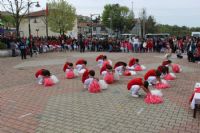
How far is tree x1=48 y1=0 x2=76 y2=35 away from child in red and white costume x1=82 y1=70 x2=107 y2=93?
45.8m

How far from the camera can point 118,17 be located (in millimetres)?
78562

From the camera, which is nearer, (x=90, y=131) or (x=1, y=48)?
(x=90, y=131)

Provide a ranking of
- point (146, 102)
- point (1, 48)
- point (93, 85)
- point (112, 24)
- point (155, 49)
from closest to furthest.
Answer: point (146, 102)
point (93, 85)
point (1, 48)
point (155, 49)
point (112, 24)

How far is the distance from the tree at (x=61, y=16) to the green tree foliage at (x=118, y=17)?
19.9 m

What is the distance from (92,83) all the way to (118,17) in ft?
227

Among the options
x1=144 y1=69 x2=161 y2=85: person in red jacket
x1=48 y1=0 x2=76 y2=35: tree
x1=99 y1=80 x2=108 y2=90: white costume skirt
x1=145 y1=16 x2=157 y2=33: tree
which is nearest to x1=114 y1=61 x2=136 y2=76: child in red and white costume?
x1=144 y1=69 x2=161 y2=85: person in red jacket

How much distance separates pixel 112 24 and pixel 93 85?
6832 cm

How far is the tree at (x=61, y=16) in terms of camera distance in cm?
5708

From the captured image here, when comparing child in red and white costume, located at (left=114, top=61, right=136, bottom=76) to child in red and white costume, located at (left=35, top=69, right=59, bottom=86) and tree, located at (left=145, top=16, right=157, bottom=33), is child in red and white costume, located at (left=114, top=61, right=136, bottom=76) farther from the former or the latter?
tree, located at (left=145, top=16, right=157, bottom=33)

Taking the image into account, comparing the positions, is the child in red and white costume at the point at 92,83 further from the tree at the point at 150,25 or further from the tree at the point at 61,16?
the tree at the point at 150,25

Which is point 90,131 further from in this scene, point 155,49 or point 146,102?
point 155,49

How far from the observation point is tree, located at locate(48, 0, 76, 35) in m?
57.1

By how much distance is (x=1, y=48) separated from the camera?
2697 cm

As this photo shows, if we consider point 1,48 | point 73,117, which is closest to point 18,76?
point 73,117
